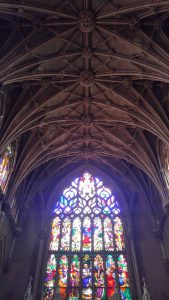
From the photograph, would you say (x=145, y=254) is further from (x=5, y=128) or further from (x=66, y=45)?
(x=66, y=45)

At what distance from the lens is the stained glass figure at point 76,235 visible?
62.6ft

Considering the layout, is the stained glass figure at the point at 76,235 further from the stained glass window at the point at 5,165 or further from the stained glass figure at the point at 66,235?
the stained glass window at the point at 5,165

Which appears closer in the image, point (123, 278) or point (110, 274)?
point (123, 278)

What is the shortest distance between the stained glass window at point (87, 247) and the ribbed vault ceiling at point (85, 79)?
367 centimetres

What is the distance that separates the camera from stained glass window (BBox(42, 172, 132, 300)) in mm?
16797

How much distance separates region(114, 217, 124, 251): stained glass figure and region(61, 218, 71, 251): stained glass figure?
11.5 feet

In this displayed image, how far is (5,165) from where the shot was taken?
17.2m

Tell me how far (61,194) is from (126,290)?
884cm

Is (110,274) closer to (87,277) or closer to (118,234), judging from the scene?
(87,277)

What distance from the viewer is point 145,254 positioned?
18422mm

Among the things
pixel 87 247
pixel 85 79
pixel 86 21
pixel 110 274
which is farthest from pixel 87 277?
pixel 86 21

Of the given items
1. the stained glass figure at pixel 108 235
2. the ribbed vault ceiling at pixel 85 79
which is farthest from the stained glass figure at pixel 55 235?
the ribbed vault ceiling at pixel 85 79

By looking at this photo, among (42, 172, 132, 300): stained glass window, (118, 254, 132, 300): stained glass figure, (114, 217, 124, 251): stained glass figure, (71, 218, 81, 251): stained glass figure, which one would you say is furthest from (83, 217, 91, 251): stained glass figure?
(118, 254, 132, 300): stained glass figure

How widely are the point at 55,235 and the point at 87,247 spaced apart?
2638mm
